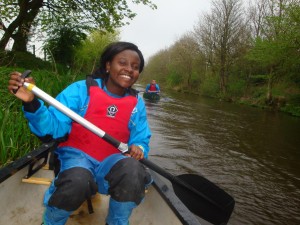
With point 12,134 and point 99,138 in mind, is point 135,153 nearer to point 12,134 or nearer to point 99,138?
point 99,138

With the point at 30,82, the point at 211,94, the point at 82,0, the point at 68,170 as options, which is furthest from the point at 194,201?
the point at 211,94

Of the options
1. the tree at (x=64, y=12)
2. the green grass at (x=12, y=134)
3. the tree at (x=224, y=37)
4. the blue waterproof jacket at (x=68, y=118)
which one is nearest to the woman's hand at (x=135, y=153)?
the blue waterproof jacket at (x=68, y=118)

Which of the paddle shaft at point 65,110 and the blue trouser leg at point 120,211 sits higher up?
the paddle shaft at point 65,110

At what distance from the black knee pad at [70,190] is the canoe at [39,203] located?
51 centimetres

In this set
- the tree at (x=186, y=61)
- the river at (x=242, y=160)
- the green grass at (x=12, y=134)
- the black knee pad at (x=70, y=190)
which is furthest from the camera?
the tree at (x=186, y=61)

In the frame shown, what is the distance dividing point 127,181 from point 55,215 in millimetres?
460

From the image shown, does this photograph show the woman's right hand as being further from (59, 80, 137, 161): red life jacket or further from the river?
the river

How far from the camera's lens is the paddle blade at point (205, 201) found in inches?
99.6

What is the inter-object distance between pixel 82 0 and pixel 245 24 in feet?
58.9

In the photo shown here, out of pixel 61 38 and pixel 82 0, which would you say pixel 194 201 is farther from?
pixel 61 38

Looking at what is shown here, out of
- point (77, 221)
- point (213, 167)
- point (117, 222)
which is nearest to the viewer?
point (117, 222)

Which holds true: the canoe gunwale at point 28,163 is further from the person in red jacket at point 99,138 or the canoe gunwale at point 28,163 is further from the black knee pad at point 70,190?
the black knee pad at point 70,190

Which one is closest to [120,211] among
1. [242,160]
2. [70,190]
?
[70,190]

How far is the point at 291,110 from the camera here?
667 inches
